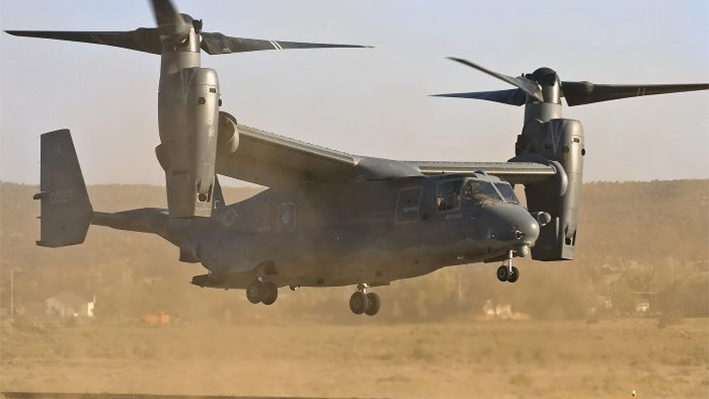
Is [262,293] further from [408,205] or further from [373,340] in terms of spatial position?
[373,340]

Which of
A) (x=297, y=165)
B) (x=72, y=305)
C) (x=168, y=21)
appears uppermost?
(x=168, y=21)

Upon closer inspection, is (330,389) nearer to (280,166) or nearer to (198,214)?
(280,166)

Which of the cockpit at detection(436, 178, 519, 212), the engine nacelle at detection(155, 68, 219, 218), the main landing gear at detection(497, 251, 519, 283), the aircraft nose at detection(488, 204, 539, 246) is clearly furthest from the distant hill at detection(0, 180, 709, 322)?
the engine nacelle at detection(155, 68, 219, 218)

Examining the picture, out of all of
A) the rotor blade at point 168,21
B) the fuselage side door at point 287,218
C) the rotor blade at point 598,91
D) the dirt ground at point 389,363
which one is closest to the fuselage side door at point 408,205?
the fuselage side door at point 287,218

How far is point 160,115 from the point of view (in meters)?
23.8

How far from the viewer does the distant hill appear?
41281 millimetres

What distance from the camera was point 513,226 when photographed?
83.6 feet

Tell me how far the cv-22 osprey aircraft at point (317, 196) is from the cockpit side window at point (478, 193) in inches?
1.0

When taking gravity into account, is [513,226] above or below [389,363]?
above

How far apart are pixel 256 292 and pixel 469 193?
5653 millimetres

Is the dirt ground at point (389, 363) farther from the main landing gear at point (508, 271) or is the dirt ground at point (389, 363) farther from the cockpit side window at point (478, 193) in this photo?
the cockpit side window at point (478, 193)

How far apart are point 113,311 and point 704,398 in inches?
799

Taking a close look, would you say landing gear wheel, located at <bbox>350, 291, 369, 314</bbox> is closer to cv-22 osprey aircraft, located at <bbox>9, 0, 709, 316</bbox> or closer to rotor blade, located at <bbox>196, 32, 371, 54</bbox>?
cv-22 osprey aircraft, located at <bbox>9, 0, 709, 316</bbox>

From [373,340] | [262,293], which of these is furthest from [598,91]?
[373,340]
